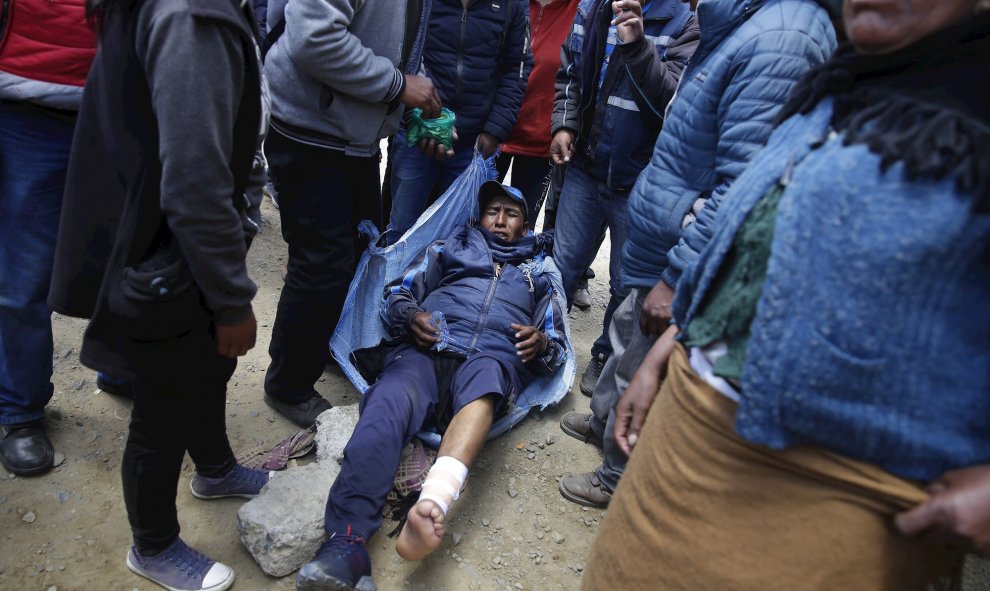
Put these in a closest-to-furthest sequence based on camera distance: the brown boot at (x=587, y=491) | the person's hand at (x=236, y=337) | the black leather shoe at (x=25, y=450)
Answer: the person's hand at (x=236, y=337) → the black leather shoe at (x=25, y=450) → the brown boot at (x=587, y=491)

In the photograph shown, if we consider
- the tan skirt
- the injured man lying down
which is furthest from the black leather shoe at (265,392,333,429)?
the tan skirt

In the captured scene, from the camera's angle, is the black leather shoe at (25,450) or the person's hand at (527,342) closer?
the black leather shoe at (25,450)

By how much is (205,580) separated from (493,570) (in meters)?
0.99

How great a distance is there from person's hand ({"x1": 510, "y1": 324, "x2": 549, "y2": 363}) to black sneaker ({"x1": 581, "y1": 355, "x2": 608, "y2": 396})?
0.58 metres

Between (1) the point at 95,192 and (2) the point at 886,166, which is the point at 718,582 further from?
(1) the point at 95,192

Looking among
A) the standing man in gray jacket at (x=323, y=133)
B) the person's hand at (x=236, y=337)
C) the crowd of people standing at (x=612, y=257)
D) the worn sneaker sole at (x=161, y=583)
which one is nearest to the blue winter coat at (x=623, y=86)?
the crowd of people standing at (x=612, y=257)

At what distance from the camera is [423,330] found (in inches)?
111

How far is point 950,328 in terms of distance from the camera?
854 mm

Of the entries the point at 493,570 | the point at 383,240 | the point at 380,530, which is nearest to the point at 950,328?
the point at 493,570

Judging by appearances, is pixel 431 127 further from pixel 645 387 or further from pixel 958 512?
pixel 958 512

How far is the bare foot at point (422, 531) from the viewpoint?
6.95 ft

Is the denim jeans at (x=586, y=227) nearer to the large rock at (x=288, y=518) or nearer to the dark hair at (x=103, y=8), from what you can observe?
the large rock at (x=288, y=518)

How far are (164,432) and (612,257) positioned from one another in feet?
7.35

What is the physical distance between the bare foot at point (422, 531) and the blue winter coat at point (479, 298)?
0.87m
